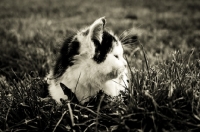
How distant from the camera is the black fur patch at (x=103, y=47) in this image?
171cm

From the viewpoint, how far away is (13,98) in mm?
1748

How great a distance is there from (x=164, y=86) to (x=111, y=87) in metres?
0.45

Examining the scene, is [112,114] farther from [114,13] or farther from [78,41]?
[114,13]

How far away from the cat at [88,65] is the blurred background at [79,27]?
42cm

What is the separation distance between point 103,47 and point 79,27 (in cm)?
335

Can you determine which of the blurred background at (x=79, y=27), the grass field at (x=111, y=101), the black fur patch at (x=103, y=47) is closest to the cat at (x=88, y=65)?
the black fur patch at (x=103, y=47)

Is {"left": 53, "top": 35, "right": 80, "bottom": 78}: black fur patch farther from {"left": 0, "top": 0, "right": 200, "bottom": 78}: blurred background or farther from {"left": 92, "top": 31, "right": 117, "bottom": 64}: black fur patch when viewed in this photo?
{"left": 0, "top": 0, "right": 200, "bottom": 78}: blurred background

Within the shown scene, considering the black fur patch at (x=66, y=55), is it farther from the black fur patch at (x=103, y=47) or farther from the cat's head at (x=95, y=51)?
the black fur patch at (x=103, y=47)

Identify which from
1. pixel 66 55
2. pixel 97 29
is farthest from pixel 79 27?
pixel 97 29

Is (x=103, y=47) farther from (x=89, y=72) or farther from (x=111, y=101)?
(x=111, y=101)

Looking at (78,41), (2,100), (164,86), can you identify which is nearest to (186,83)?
(164,86)

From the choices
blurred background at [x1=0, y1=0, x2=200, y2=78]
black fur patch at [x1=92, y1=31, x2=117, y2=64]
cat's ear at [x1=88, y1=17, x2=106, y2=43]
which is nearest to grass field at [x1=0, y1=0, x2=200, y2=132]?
blurred background at [x1=0, y1=0, x2=200, y2=78]

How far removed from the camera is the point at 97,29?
5.30 feet

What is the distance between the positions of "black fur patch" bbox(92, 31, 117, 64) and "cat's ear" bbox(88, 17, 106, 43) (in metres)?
0.03
